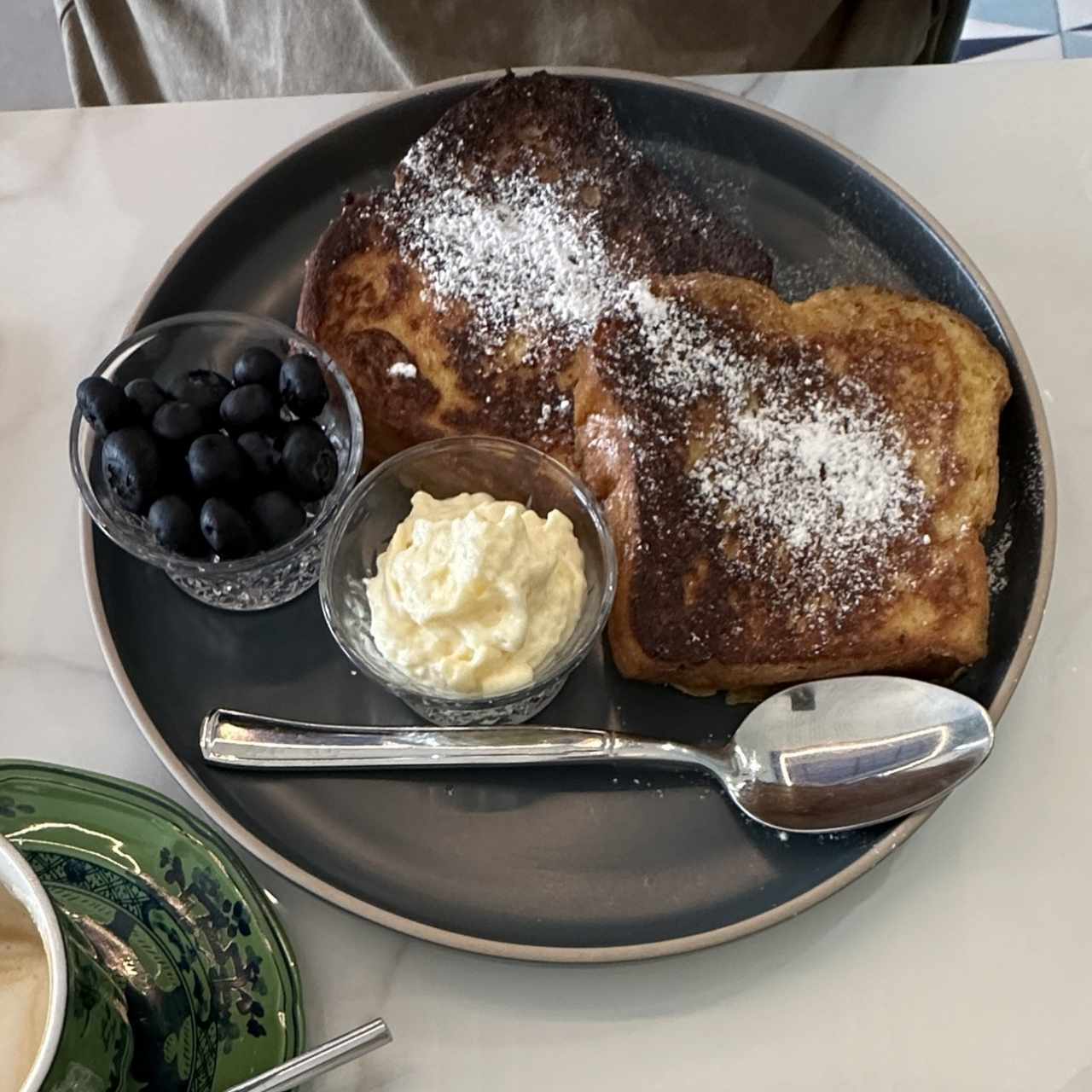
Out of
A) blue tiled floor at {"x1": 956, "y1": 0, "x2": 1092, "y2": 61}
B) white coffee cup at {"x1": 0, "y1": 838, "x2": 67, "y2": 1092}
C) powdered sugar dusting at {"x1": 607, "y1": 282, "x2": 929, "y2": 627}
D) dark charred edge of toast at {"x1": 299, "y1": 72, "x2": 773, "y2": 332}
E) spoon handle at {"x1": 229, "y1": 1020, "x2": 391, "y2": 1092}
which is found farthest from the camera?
blue tiled floor at {"x1": 956, "y1": 0, "x2": 1092, "y2": 61}

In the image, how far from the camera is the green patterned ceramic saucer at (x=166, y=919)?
0.89 meters

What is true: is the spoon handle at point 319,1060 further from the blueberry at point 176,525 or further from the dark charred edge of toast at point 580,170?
the dark charred edge of toast at point 580,170

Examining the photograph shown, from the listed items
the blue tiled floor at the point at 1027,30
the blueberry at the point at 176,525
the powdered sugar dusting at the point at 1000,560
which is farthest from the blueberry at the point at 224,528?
A: the blue tiled floor at the point at 1027,30

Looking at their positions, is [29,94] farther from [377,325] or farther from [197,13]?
[377,325]

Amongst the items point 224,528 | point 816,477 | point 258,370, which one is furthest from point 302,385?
point 816,477

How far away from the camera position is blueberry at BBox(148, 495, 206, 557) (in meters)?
1.00

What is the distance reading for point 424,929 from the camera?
95cm

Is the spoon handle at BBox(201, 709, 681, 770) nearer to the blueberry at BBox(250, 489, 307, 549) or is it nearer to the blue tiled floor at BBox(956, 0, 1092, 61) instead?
the blueberry at BBox(250, 489, 307, 549)

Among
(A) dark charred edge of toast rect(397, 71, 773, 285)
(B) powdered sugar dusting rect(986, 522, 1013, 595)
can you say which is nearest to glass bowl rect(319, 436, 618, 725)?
(A) dark charred edge of toast rect(397, 71, 773, 285)

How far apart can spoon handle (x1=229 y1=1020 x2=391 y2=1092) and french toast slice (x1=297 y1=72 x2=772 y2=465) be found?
1.81 feet

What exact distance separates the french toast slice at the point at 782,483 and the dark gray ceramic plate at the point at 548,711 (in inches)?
1.7

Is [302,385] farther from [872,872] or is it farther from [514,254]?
[872,872]

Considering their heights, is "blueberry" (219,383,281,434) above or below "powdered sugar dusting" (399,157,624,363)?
below

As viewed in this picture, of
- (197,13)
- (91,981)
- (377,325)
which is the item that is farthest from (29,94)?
(91,981)
